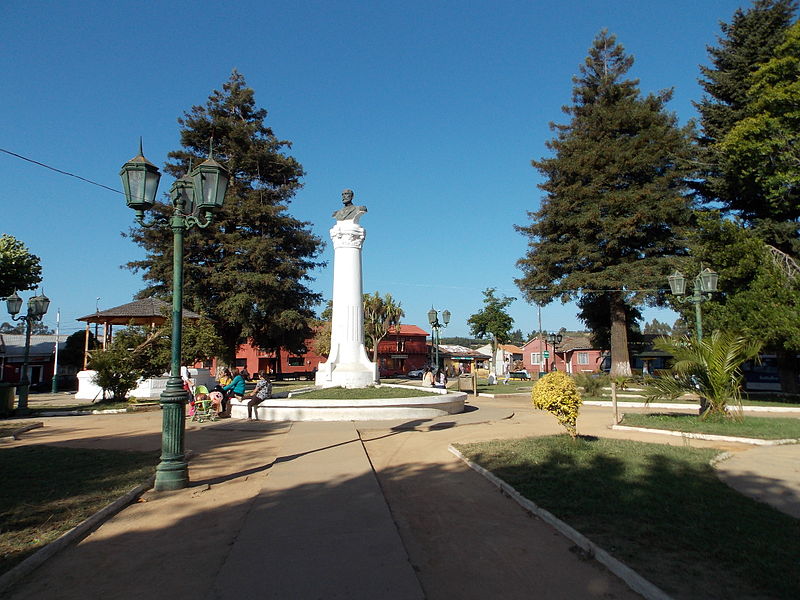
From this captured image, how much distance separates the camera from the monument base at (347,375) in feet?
60.8

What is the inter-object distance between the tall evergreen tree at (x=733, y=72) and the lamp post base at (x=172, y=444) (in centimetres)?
2887

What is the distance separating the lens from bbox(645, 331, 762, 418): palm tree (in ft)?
39.8

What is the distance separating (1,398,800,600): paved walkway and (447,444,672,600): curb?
0.24ft

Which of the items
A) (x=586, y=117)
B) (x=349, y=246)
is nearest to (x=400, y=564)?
(x=349, y=246)

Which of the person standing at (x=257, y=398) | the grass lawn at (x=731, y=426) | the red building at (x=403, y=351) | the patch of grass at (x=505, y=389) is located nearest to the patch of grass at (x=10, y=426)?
the person standing at (x=257, y=398)

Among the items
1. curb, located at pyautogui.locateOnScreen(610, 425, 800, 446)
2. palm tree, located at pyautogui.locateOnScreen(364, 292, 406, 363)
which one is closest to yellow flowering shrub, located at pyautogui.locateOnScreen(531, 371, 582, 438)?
curb, located at pyautogui.locateOnScreen(610, 425, 800, 446)

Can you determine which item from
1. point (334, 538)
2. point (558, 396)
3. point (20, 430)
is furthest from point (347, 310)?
point (334, 538)

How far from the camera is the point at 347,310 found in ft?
63.6

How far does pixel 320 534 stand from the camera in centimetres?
468

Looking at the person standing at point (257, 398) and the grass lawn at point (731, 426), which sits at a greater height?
the person standing at point (257, 398)

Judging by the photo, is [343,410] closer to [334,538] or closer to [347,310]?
[347,310]

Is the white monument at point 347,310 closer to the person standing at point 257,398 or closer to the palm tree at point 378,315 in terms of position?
the person standing at point 257,398

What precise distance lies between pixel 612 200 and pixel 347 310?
71.3 ft

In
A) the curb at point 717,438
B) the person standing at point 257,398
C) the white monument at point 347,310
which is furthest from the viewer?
the white monument at point 347,310
